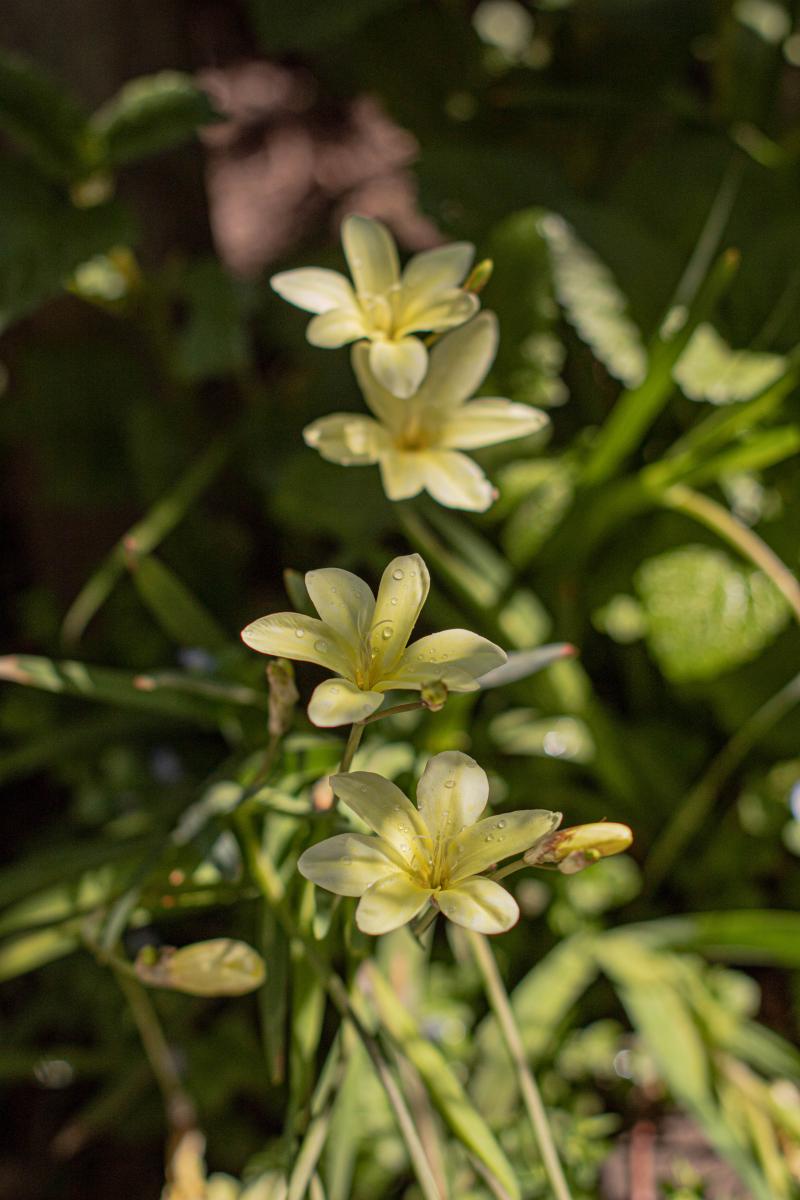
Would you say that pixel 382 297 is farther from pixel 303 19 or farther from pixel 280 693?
pixel 303 19

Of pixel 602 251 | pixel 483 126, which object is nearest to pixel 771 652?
pixel 602 251

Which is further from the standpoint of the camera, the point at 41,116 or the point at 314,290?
the point at 41,116

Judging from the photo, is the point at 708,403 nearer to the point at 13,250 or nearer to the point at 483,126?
the point at 483,126

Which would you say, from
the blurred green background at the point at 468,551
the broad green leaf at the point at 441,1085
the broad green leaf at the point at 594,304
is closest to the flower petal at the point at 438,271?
the blurred green background at the point at 468,551

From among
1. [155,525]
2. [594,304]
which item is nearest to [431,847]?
[155,525]

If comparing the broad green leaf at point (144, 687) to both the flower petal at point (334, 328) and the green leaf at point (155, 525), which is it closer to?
the green leaf at point (155, 525)

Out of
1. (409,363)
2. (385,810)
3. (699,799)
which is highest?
(409,363)
